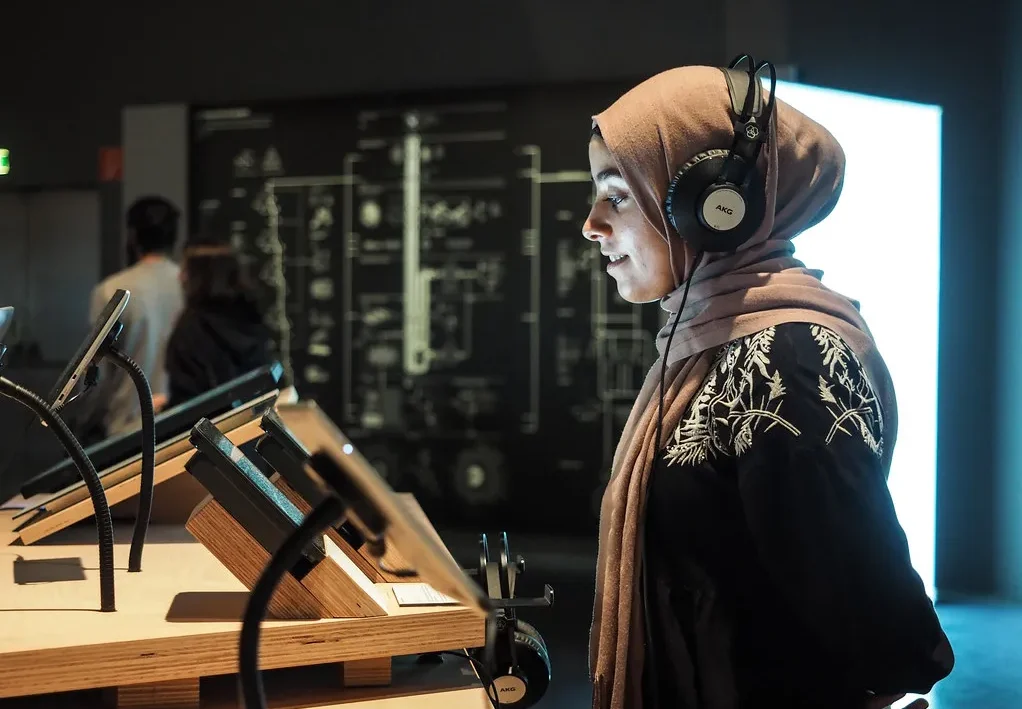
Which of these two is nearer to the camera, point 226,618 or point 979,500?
point 226,618

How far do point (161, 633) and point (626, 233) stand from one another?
780 mm


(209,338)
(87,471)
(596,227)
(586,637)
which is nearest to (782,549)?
(596,227)

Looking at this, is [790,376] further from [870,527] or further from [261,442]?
[261,442]

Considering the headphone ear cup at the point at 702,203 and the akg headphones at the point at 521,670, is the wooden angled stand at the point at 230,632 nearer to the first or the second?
Result: the akg headphones at the point at 521,670

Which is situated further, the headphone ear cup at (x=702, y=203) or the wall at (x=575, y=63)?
the wall at (x=575, y=63)

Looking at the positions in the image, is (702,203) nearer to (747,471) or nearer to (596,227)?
(596,227)

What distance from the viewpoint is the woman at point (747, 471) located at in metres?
1.11

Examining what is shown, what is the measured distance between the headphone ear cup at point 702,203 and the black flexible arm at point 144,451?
0.79 meters

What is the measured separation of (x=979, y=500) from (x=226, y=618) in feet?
11.2

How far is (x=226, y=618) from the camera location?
3.84 feet

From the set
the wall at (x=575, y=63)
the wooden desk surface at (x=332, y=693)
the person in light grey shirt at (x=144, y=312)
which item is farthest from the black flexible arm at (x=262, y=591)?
the wall at (x=575, y=63)

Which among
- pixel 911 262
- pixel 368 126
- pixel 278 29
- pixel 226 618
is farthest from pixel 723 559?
pixel 278 29

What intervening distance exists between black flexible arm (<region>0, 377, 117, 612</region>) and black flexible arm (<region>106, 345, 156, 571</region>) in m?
0.16

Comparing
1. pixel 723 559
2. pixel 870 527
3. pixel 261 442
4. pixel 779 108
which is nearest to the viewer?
pixel 870 527
